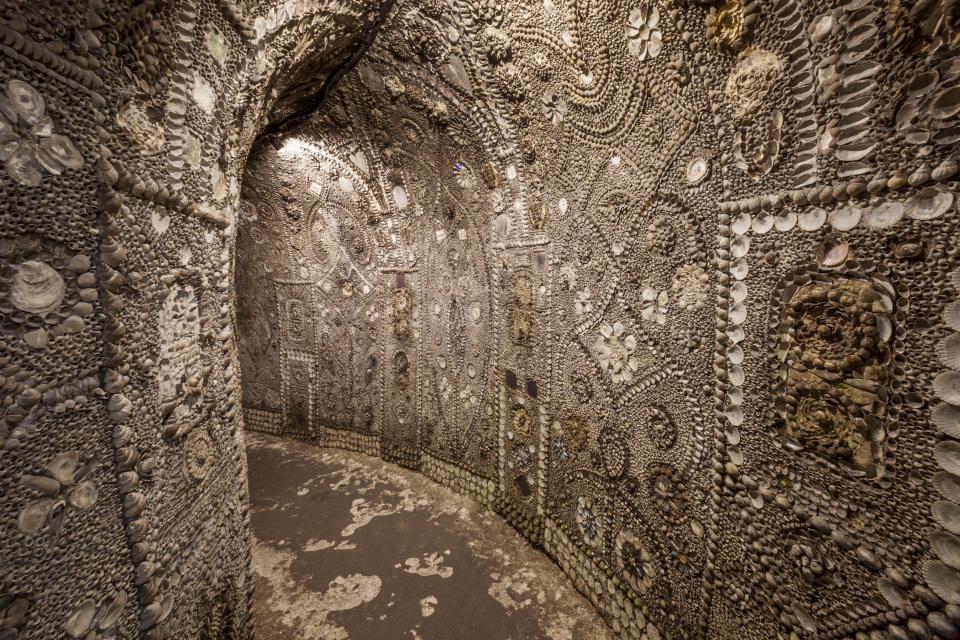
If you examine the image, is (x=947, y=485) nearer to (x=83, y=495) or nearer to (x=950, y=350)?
(x=950, y=350)

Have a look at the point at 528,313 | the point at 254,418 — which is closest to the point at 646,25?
the point at 528,313


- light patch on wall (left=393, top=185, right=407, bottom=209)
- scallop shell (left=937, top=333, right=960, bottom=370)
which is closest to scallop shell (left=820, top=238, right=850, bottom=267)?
scallop shell (left=937, top=333, right=960, bottom=370)

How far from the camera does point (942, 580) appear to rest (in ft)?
2.21

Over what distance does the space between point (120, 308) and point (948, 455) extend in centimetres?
164

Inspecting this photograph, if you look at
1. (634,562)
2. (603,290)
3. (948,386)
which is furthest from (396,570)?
(948,386)

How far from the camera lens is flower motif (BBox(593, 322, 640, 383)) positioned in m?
1.43

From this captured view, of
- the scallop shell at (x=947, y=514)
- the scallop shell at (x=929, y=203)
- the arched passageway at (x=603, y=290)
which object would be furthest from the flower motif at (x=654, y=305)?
the scallop shell at (x=947, y=514)

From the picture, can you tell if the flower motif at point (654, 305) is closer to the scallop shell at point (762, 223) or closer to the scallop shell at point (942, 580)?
the scallop shell at point (762, 223)

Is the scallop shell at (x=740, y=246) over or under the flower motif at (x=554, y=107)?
under

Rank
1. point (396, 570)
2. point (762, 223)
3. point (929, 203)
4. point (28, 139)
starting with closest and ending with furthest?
point (28, 139) < point (929, 203) < point (762, 223) < point (396, 570)

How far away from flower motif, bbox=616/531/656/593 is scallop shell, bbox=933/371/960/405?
3.55 ft

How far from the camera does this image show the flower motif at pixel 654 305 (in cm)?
127

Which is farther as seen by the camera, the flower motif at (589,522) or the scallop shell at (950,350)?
the flower motif at (589,522)

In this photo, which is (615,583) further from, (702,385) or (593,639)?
(702,385)
